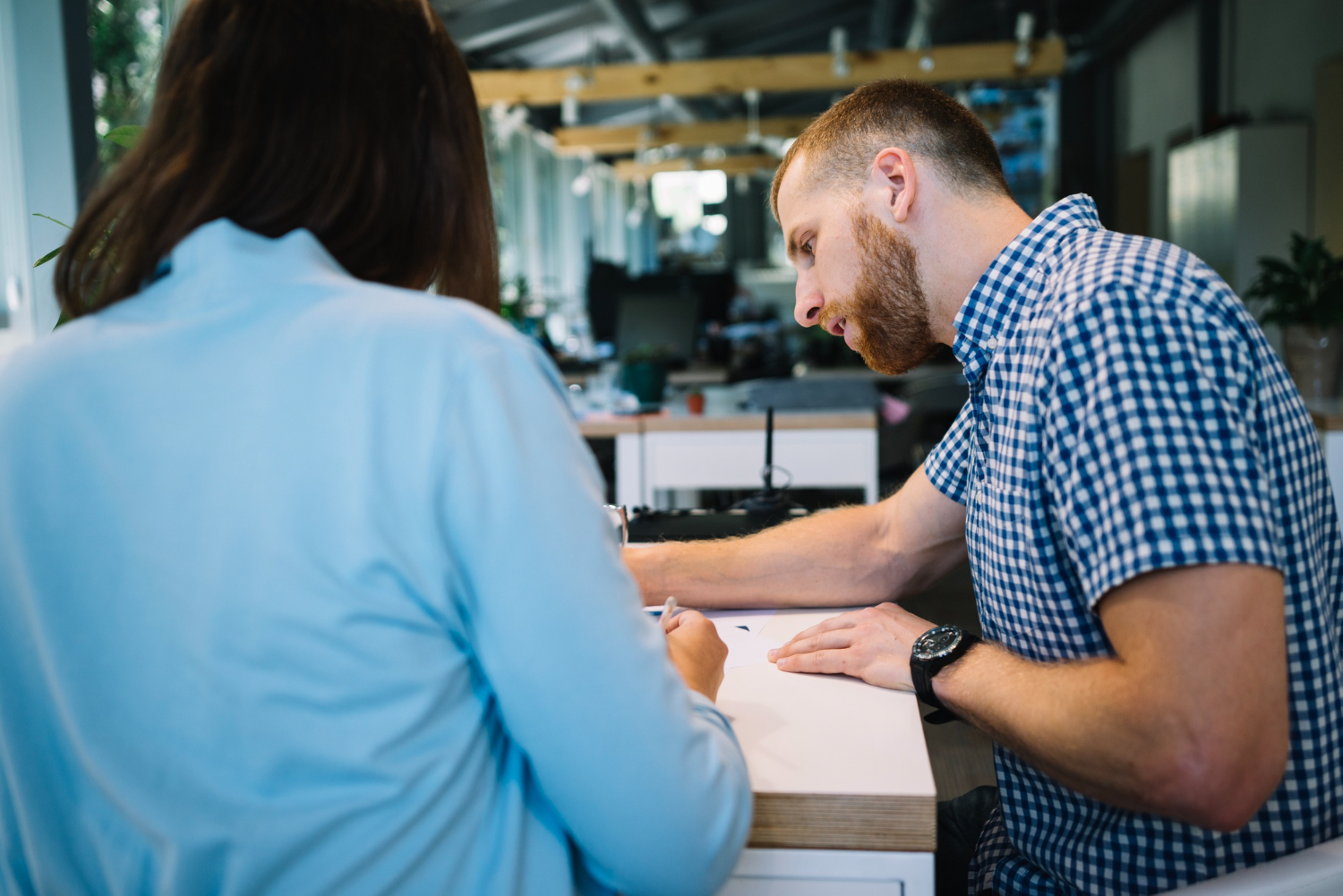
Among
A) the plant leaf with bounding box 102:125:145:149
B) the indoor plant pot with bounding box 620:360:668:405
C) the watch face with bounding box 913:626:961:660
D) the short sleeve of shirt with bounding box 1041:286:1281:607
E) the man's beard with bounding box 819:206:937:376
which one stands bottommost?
the watch face with bounding box 913:626:961:660

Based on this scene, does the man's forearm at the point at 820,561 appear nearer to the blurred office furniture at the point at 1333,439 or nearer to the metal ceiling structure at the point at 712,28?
the blurred office furniture at the point at 1333,439

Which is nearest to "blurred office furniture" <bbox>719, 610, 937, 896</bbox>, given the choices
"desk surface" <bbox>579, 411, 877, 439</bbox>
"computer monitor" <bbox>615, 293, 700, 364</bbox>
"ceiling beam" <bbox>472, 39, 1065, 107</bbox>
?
"desk surface" <bbox>579, 411, 877, 439</bbox>

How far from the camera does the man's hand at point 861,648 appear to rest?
1.00m

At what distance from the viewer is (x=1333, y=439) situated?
10.2 feet

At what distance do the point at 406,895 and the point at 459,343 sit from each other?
1.12ft

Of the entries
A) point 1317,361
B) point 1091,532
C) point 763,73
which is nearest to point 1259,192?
point 763,73

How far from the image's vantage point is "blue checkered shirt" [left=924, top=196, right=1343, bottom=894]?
0.77 m

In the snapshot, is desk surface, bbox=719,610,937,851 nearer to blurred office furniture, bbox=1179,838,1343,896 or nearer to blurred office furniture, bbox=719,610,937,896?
blurred office furniture, bbox=719,610,937,896

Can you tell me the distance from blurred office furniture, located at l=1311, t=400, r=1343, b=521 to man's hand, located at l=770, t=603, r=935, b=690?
2.64m

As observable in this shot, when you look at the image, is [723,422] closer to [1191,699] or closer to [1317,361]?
[1317,361]

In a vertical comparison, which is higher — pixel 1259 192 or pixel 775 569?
pixel 1259 192

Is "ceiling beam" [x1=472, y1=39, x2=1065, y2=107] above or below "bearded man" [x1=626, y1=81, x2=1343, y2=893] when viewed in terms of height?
above

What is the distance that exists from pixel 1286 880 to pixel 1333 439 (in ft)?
9.47

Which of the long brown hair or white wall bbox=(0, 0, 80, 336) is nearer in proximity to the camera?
the long brown hair
